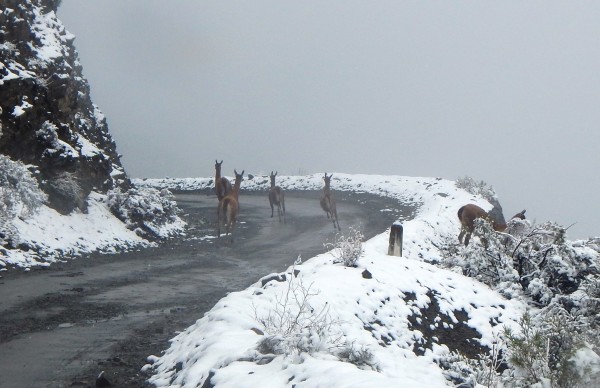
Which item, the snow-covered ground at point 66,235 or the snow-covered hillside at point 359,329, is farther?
the snow-covered ground at point 66,235

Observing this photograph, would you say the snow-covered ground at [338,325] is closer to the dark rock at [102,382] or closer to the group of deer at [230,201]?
the dark rock at [102,382]

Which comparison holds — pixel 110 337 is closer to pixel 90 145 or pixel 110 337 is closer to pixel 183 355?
pixel 183 355

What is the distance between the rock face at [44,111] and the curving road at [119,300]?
11.9ft

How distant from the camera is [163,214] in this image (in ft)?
71.6

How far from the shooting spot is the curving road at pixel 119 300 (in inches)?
271

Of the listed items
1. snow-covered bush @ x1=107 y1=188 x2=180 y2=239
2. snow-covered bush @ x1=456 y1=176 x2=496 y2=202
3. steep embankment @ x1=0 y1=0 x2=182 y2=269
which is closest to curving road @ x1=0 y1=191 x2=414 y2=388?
snow-covered bush @ x1=107 y1=188 x2=180 y2=239

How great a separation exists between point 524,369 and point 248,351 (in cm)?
265

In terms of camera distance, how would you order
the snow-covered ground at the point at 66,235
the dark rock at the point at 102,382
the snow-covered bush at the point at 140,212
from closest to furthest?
the dark rock at the point at 102,382 → the snow-covered ground at the point at 66,235 → the snow-covered bush at the point at 140,212

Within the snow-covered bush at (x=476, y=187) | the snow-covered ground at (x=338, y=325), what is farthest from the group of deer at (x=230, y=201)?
the snow-covered bush at (x=476, y=187)

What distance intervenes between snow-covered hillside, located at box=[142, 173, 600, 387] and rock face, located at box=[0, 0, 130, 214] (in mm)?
10219

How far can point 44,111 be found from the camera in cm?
1831

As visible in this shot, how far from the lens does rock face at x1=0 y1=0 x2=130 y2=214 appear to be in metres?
17.0

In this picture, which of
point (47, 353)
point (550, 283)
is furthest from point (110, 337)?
point (550, 283)

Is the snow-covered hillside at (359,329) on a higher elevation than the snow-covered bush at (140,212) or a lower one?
lower
